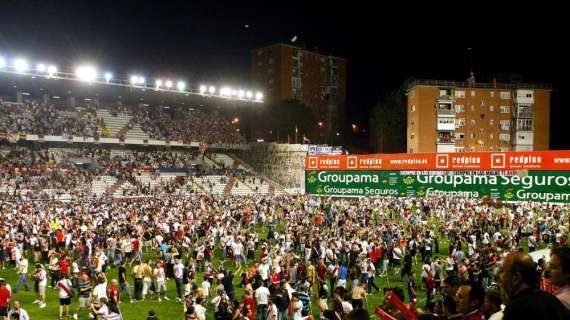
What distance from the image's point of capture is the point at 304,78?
9131 centimetres

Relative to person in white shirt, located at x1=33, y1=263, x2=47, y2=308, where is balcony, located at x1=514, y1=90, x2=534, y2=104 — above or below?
above

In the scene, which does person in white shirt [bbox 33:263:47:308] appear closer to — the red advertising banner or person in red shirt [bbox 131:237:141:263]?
person in red shirt [bbox 131:237:141:263]

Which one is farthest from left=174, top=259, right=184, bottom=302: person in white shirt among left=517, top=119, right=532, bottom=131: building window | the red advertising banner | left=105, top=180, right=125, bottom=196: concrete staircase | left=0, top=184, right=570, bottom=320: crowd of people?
left=517, top=119, right=532, bottom=131: building window

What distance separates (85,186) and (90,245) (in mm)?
27098

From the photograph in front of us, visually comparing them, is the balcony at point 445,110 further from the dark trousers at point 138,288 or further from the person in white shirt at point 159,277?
the dark trousers at point 138,288

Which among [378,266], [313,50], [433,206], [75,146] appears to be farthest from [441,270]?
[313,50]

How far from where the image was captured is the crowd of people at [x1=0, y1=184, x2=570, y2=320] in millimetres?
5098

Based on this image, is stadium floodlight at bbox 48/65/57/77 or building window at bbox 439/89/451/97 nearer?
stadium floodlight at bbox 48/65/57/77

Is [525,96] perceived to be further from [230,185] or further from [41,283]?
[41,283]

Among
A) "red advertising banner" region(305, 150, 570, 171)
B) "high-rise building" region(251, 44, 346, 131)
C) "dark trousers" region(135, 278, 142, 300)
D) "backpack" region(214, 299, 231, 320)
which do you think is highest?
"high-rise building" region(251, 44, 346, 131)

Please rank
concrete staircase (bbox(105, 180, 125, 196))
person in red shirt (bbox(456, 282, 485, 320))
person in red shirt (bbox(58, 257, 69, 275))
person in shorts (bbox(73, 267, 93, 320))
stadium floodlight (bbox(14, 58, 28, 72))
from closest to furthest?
person in red shirt (bbox(456, 282, 485, 320)) < person in shorts (bbox(73, 267, 93, 320)) < person in red shirt (bbox(58, 257, 69, 275)) < concrete staircase (bbox(105, 180, 125, 196)) < stadium floodlight (bbox(14, 58, 28, 72))

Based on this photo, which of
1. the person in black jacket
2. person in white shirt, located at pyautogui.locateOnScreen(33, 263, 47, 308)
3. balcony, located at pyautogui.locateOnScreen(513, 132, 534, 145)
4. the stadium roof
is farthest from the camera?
balcony, located at pyautogui.locateOnScreen(513, 132, 534, 145)

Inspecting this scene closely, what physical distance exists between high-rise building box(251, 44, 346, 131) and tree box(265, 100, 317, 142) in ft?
25.5

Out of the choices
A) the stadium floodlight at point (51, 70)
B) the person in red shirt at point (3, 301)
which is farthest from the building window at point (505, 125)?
the person in red shirt at point (3, 301)
